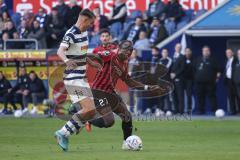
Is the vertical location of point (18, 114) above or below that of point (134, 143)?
below

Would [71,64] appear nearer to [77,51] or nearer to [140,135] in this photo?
[77,51]

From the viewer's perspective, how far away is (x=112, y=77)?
1561 cm

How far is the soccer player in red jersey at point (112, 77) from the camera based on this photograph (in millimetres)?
15117

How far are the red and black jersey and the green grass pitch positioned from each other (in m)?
1.16

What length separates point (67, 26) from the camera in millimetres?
29906

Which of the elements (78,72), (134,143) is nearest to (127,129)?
(134,143)

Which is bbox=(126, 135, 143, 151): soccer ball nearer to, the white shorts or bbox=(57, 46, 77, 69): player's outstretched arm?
the white shorts

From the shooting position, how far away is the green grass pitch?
45.0 feet

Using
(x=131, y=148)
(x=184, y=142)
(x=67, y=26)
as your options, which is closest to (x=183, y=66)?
(x=67, y=26)

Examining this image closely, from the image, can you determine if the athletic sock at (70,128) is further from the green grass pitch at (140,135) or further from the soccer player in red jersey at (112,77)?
the soccer player in red jersey at (112,77)

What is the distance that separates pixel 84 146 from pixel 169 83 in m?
11.1

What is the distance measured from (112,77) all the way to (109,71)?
5.2 inches

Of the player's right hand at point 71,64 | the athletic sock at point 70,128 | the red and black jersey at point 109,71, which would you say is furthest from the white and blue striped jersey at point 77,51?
the red and black jersey at point 109,71

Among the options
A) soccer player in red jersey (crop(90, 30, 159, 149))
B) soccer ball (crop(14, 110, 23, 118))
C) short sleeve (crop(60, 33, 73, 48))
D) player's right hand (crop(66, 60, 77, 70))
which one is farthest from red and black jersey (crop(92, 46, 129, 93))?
soccer ball (crop(14, 110, 23, 118))
